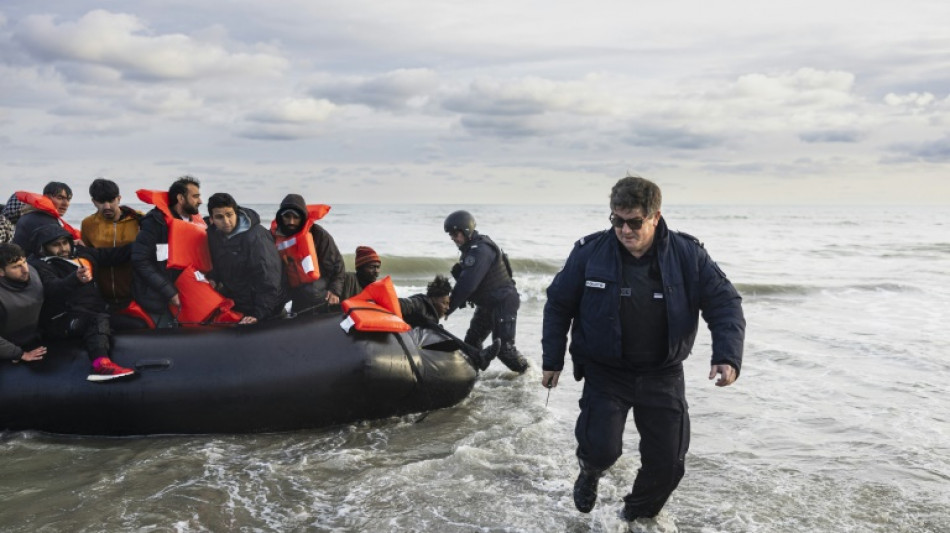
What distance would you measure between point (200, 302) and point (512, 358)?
2.90m

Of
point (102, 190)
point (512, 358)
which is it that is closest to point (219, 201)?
point (102, 190)

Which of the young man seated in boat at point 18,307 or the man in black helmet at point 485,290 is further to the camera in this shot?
the man in black helmet at point 485,290

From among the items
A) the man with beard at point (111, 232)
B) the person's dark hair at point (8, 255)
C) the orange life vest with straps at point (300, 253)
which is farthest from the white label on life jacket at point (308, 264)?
the person's dark hair at point (8, 255)

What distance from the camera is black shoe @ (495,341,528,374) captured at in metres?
7.45

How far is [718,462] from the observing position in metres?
5.35

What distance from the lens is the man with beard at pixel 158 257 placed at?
19.6ft

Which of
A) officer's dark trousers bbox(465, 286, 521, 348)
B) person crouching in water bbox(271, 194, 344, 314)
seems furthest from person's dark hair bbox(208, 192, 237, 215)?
officer's dark trousers bbox(465, 286, 521, 348)

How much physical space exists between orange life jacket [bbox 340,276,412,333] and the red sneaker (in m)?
1.51

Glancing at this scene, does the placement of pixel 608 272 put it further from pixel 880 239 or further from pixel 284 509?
pixel 880 239

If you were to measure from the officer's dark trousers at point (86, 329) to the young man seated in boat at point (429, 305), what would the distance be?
2182mm

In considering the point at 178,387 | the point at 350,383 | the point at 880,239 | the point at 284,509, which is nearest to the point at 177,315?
the point at 178,387

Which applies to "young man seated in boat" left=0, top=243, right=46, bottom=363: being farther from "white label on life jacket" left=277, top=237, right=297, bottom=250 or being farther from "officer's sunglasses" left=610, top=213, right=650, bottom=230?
"officer's sunglasses" left=610, top=213, right=650, bottom=230

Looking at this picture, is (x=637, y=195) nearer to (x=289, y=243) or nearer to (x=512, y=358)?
(x=289, y=243)

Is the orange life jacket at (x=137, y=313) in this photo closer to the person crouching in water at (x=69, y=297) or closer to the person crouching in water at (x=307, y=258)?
the person crouching in water at (x=69, y=297)
